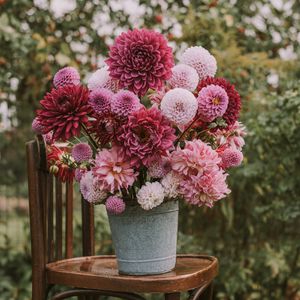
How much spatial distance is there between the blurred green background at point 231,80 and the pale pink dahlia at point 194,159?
4.18ft

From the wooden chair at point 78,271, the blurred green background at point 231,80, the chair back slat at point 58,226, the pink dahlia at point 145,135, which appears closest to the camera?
the pink dahlia at point 145,135

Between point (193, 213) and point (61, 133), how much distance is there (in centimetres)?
185

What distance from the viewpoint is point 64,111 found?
53.2 inches

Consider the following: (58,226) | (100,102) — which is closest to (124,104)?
(100,102)

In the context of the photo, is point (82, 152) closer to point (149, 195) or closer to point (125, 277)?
point (149, 195)

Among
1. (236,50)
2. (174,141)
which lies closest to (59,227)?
(174,141)

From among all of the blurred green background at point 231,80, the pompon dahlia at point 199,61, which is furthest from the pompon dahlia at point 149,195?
the blurred green background at point 231,80

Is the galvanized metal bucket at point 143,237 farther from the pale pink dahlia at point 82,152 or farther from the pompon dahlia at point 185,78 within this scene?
the pompon dahlia at point 185,78

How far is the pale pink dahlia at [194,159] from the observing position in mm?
1372

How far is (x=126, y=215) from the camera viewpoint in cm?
145

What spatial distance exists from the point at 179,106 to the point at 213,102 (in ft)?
0.24

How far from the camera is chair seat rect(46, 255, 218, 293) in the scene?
1424 mm

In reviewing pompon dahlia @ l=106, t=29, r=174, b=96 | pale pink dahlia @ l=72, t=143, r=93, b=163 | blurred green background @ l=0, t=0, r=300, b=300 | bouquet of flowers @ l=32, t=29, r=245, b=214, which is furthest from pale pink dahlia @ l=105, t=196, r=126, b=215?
blurred green background @ l=0, t=0, r=300, b=300

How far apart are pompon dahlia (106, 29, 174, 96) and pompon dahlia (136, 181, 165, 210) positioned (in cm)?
20
